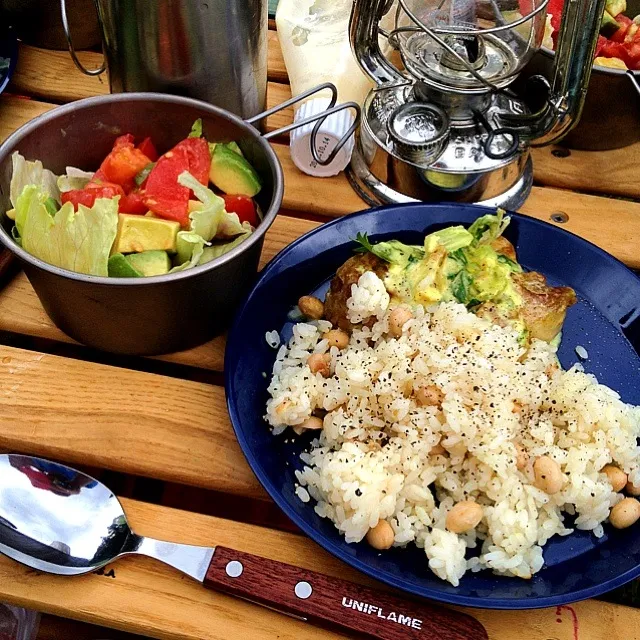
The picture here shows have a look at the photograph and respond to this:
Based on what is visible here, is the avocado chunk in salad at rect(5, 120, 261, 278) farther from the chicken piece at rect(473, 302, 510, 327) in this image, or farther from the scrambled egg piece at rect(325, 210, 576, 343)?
the chicken piece at rect(473, 302, 510, 327)

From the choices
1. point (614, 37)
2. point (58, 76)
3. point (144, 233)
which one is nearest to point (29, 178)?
point (144, 233)

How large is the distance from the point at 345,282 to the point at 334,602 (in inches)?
18.4

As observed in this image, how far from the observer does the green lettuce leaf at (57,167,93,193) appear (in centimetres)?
113

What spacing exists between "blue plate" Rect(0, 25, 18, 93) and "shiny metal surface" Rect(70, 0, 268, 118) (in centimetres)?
23

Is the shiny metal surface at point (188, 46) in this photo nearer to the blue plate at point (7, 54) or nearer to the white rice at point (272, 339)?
the blue plate at point (7, 54)

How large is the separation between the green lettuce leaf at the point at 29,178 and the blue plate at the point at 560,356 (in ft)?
1.18

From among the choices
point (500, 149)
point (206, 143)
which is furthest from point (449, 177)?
point (206, 143)

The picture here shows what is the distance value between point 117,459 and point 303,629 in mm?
346

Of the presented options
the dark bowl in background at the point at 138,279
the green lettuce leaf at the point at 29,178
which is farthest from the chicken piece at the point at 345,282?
the green lettuce leaf at the point at 29,178

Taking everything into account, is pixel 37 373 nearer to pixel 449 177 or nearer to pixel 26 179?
pixel 26 179

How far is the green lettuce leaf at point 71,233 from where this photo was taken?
986mm

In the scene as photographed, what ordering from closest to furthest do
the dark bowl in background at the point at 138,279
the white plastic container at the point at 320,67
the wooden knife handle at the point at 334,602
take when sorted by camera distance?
1. the wooden knife handle at the point at 334,602
2. the dark bowl in background at the point at 138,279
3. the white plastic container at the point at 320,67

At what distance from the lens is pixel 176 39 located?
1.19 metres

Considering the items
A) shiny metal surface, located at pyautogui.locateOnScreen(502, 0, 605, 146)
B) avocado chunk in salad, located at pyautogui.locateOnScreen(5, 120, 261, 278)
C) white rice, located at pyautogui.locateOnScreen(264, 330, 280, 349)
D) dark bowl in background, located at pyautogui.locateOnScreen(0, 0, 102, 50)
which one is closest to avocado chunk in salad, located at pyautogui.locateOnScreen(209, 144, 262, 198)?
avocado chunk in salad, located at pyautogui.locateOnScreen(5, 120, 261, 278)
